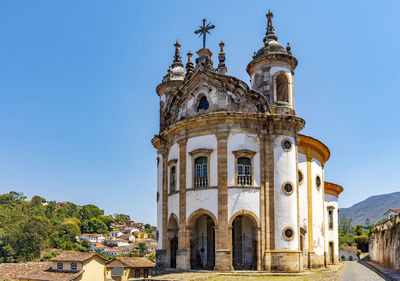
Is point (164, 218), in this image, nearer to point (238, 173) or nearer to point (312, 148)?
point (238, 173)

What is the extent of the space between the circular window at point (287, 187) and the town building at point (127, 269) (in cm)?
3004

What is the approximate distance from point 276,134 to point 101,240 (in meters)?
118

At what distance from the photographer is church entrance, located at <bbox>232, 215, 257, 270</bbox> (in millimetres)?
24516

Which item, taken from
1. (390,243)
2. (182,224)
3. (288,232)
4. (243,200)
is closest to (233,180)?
(243,200)

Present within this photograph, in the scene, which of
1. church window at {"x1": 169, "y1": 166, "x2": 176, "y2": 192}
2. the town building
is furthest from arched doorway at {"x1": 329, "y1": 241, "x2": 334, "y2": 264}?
the town building

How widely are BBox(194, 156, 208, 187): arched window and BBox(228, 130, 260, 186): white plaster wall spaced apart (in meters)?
1.49

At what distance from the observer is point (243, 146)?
81.1ft

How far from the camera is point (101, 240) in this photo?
134m

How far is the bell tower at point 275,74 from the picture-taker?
2662 centimetres

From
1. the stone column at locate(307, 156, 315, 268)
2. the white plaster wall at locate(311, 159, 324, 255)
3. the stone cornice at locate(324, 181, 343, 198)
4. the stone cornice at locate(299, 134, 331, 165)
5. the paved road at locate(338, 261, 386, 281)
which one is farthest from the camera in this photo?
the stone cornice at locate(324, 181, 343, 198)

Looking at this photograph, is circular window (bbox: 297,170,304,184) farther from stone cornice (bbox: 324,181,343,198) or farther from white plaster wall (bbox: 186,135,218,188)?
stone cornice (bbox: 324,181,343,198)

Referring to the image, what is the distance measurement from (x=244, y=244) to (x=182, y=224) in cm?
358

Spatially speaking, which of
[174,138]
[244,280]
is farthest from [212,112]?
[244,280]

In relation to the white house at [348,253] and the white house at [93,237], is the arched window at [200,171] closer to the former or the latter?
the white house at [348,253]
